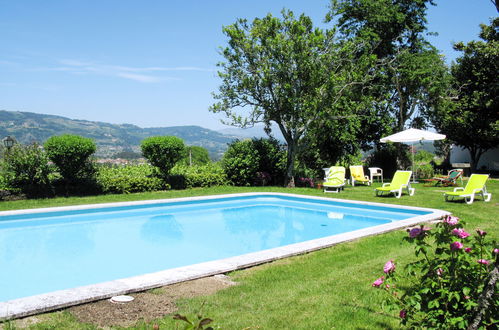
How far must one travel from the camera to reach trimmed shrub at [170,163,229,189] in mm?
15633

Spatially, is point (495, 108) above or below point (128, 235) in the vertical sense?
above

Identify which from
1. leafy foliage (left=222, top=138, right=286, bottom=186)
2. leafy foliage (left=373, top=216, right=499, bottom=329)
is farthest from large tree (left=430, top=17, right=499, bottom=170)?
Result: leafy foliage (left=373, top=216, right=499, bottom=329)

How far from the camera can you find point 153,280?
4781 mm

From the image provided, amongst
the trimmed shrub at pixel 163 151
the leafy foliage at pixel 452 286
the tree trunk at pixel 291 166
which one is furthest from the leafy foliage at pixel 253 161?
the leafy foliage at pixel 452 286

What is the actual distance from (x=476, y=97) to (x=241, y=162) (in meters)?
12.8

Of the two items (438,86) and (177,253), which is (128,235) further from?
(438,86)

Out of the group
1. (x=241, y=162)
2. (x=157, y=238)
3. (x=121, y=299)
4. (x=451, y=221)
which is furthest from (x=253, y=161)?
(x=451, y=221)

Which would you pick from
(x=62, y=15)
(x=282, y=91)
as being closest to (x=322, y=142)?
(x=282, y=91)

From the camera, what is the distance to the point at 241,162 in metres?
16.4

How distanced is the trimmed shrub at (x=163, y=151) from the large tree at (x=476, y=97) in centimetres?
1409

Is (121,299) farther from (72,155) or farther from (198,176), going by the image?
(198,176)

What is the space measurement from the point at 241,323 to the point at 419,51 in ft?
65.9

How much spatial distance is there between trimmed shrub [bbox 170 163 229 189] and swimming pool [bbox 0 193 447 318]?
2.70 metres

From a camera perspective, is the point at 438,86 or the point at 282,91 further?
the point at 438,86
